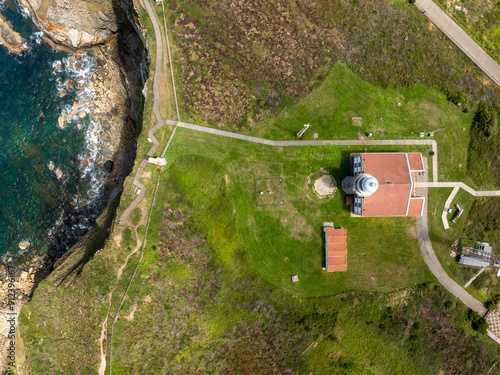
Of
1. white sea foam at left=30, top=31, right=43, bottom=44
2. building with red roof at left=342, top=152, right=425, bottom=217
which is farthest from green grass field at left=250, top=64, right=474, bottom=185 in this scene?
white sea foam at left=30, top=31, right=43, bottom=44

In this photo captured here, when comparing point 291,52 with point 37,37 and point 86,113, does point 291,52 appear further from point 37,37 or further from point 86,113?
point 37,37

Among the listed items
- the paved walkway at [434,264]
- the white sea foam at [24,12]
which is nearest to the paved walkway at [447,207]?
the paved walkway at [434,264]

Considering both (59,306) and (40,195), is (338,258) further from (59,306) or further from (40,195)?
(40,195)

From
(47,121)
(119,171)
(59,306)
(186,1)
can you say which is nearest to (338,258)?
(119,171)

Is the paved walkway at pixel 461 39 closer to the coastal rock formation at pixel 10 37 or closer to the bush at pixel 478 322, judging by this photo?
the bush at pixel 478 322

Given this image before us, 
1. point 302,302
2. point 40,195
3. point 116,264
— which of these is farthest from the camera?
point 40,195

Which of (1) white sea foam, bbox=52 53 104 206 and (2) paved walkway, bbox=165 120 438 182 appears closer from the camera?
(2) paved walkway, bbox=165 120 438 182

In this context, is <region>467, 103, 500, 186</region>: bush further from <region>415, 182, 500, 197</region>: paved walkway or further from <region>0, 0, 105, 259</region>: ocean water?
<region>0, 0, 105, 259</region>: ocean water
